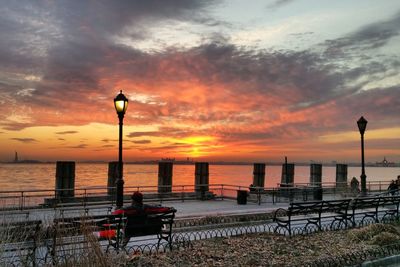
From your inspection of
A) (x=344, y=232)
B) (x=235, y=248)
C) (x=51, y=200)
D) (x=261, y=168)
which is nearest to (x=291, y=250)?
(x=235, y=248)

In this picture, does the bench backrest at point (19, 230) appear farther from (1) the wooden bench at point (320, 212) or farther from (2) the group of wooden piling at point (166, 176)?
(2) the group of wooden piling at point (166, 176)

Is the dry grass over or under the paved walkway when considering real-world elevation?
over

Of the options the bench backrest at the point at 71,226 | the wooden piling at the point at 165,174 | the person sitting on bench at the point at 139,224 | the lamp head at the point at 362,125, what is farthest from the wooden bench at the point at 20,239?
the lamp head at the point at 362,125

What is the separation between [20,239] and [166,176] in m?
19.7

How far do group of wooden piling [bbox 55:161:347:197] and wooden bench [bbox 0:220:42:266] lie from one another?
9.96 meters

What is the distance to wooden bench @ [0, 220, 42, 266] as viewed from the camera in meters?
7.24

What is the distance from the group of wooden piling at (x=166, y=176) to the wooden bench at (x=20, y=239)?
9.96 m

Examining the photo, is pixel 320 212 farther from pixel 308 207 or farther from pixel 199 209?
pixel 199 209

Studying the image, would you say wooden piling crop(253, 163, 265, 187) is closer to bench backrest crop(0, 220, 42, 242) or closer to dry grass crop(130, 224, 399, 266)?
dry grass crop(130, 224, 399, 266)

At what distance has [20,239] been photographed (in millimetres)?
8047

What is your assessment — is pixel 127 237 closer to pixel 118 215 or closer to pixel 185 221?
pixel 118 215

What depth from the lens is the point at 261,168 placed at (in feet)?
105

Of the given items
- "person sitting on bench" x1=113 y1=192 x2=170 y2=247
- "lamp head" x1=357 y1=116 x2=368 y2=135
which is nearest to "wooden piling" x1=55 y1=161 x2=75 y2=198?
"person sitting on bench" x1=113 y1=192 x2=170 y2=247

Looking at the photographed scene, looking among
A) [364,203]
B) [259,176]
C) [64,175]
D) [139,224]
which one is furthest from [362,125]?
[139,224]
